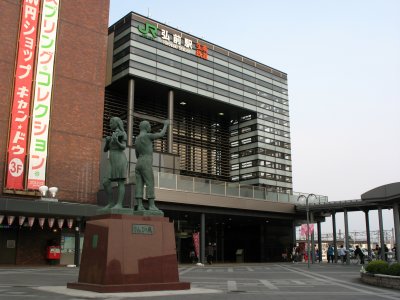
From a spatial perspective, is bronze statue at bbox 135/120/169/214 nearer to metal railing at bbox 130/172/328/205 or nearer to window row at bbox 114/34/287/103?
metal railing at bbox 130/172/328/205

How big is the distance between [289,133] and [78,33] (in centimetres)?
2921

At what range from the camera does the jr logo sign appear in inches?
1692

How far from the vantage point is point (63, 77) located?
3447 cm

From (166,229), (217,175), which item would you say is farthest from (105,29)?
(166,229)

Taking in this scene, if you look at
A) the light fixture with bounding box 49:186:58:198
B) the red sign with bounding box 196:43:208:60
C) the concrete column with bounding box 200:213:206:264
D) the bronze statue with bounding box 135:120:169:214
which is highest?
the red sign with bounding box 196:43:208:60

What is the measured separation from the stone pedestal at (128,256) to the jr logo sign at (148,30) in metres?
31.9

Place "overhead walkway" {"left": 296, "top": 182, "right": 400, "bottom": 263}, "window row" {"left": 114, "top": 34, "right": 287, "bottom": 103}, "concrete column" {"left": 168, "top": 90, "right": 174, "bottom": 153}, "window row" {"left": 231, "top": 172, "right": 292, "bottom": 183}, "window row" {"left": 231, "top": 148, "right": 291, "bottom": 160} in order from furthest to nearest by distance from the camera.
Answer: "window row" {"left": 231, "top": 148, "right": 291, "bottom": 160} → "window row" {"left": 231, "top": 172, "right": 292, "bottom": 183} → "concrete column" {"left": 168, "top": 90, "right": 174, "bottom": 153} → "window row" {"left": 114, "top": 34, "right": 287, "bottom": 103} → "overhead walkway" {"left": 296, "top": 182, "right": 400, "bottom": 263}

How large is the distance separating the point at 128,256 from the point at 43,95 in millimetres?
23007

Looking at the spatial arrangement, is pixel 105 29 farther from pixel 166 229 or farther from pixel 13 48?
pixel 166 229

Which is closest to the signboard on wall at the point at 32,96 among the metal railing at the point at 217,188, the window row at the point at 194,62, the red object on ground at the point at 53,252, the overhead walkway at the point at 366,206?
the red object on ground at the point at 53,252

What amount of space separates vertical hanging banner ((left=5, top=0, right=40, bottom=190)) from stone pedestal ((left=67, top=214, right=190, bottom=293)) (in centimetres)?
1902

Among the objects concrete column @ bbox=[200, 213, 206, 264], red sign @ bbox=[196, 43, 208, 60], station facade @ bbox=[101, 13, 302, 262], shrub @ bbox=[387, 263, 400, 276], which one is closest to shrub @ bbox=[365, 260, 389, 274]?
shrub @ bbox=[387, 263, 400, 276]

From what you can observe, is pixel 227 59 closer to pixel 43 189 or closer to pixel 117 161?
pixel 43 189

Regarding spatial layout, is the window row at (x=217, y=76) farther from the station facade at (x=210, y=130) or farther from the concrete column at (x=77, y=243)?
the concrete column at (x=77, y=243)
